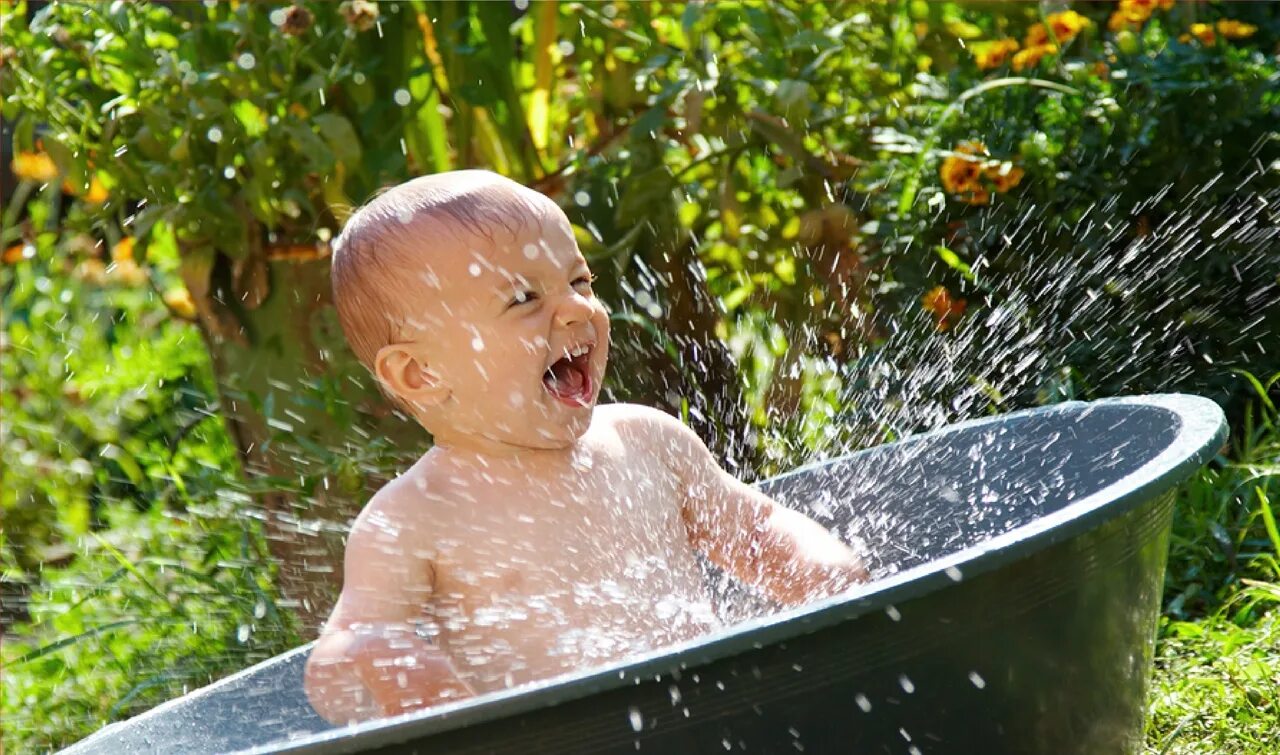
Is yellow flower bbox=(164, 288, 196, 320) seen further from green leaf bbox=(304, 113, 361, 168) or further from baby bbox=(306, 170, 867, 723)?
baby bbox=(306, 170, 867, 723)

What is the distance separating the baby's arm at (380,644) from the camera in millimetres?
1576

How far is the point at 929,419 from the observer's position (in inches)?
117

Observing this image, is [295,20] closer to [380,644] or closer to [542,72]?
[542,72]

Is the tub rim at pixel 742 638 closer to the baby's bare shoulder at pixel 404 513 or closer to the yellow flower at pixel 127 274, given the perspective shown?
the baby's bare shoulder at pixel 404 513

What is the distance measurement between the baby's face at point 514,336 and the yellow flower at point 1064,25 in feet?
5.27

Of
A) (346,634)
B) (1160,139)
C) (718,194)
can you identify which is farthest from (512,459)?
(1160,139)

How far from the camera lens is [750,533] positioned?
6.72 ft

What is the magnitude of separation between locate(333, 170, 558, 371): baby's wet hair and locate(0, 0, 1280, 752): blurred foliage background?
3.17 feet

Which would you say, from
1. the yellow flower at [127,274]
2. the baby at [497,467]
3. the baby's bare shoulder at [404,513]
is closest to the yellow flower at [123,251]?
the yellow flower at [127,274]

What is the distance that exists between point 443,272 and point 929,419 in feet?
4.70

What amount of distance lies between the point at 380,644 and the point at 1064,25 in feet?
6.92

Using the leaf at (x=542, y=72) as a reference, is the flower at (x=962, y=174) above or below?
below

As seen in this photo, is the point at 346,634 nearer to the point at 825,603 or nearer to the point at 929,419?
the point at 825,603

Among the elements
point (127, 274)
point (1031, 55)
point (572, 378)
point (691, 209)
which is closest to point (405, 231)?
point (572, 378)
